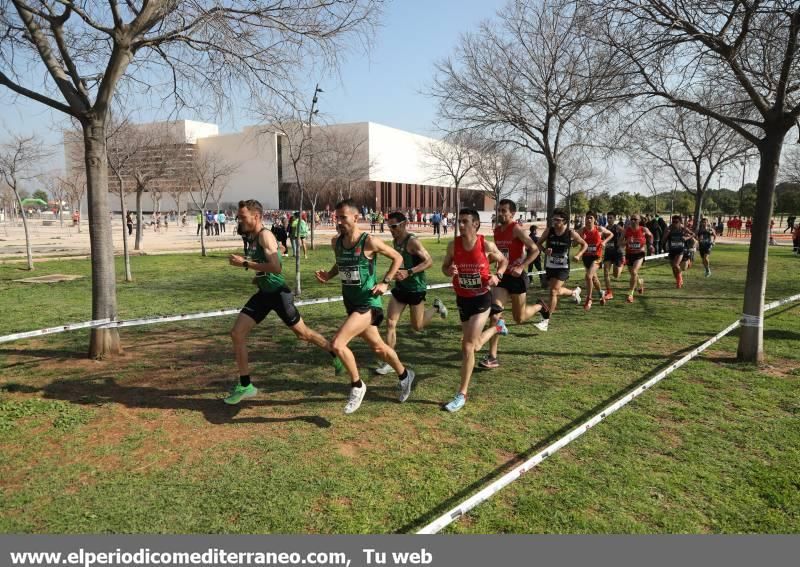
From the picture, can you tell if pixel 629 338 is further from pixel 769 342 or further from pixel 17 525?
pixel 17 525

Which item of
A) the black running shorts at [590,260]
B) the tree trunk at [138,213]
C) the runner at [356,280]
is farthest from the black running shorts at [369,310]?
the tree trunk at [138,213]

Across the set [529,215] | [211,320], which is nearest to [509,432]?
[211,320]

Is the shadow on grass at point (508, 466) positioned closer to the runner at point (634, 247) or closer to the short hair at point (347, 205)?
the short hair at point (347, 205)

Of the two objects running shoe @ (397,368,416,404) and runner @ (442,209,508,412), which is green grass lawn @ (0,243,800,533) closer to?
running shoe @ (397,368,416,404)

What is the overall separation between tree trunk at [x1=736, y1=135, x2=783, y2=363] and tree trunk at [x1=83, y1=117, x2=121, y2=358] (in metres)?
7.80

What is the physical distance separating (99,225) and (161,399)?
2.44 metres

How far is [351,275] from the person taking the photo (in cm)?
504

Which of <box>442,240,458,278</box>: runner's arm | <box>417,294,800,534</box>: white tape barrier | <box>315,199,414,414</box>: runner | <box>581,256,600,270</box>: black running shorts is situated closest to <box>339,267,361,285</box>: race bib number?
<box>315,199,414,414</box>: runner

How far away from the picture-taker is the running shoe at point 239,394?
16.8 feet

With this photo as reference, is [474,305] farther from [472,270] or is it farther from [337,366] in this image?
[337,366]

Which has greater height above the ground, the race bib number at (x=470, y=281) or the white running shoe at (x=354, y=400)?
the race bib number at (x=470, y=281)

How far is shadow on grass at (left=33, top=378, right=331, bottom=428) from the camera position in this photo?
487 cm

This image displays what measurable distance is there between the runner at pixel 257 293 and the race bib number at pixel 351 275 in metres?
0.58

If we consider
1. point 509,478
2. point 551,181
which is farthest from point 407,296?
point 551,181
